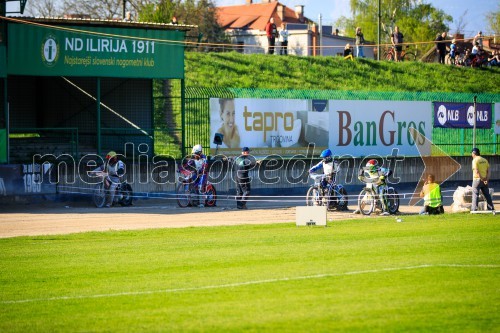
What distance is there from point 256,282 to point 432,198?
13.4 meters

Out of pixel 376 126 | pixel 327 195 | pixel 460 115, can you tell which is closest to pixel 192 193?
pixel 327 195

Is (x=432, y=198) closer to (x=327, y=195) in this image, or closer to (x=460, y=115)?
(x=327, y=195)

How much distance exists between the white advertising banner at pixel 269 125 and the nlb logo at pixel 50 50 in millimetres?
5457

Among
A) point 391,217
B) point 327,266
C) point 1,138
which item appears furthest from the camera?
point 1,138

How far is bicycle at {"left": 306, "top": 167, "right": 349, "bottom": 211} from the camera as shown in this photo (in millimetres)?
26641

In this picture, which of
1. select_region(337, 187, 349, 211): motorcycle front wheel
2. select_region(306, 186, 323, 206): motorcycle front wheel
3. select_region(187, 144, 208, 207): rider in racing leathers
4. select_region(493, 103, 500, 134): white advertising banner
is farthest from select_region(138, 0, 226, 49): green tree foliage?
select_region(337, 187, 349, 211): motorcycle front wheel

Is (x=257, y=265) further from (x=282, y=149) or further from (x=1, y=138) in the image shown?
(x=282, y=149)

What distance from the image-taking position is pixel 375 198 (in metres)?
26.1

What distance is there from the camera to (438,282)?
12828 mm

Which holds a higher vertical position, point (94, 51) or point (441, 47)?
point (441, 47)

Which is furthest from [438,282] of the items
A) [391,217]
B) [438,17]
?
[438,17]

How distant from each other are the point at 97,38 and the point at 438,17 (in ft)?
241

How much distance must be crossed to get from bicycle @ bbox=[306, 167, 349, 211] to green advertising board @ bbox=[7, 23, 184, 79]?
835cm

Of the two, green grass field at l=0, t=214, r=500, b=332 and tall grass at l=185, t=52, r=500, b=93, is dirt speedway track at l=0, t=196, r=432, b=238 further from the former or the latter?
tall grass at l=185, t=52, r=500, b=93
